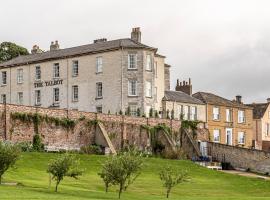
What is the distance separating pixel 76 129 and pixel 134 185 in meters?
20.3

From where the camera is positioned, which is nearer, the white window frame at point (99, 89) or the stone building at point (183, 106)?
the white window frame at point (99, 89)

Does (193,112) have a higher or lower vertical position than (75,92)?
lower

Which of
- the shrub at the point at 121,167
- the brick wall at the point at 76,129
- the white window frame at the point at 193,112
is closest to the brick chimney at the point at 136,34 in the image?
the brick wall at the point at 76,129

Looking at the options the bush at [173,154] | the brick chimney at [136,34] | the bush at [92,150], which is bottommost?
the bush at [173,154]

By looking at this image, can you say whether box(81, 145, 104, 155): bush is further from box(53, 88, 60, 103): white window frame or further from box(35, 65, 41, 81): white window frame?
box(35, 65, 41, 81): white window frame

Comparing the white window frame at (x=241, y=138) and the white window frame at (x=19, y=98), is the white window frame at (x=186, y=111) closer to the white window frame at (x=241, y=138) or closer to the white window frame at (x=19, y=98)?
the white window frame at (x=241, y=138)

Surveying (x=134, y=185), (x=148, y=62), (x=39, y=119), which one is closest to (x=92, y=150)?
(x=39, y=119)

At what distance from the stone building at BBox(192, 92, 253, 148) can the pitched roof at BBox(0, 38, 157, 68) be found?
1480 cm

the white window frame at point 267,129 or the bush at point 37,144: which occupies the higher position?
the white window frame at point 267,129

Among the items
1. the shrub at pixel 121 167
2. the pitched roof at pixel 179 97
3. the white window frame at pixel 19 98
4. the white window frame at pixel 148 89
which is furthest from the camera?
the white window frame at pixel 19 98

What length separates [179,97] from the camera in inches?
3748

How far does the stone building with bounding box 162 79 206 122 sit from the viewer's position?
300 feet

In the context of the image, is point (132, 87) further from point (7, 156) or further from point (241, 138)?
point (7, 156)

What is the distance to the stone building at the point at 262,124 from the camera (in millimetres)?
110125
